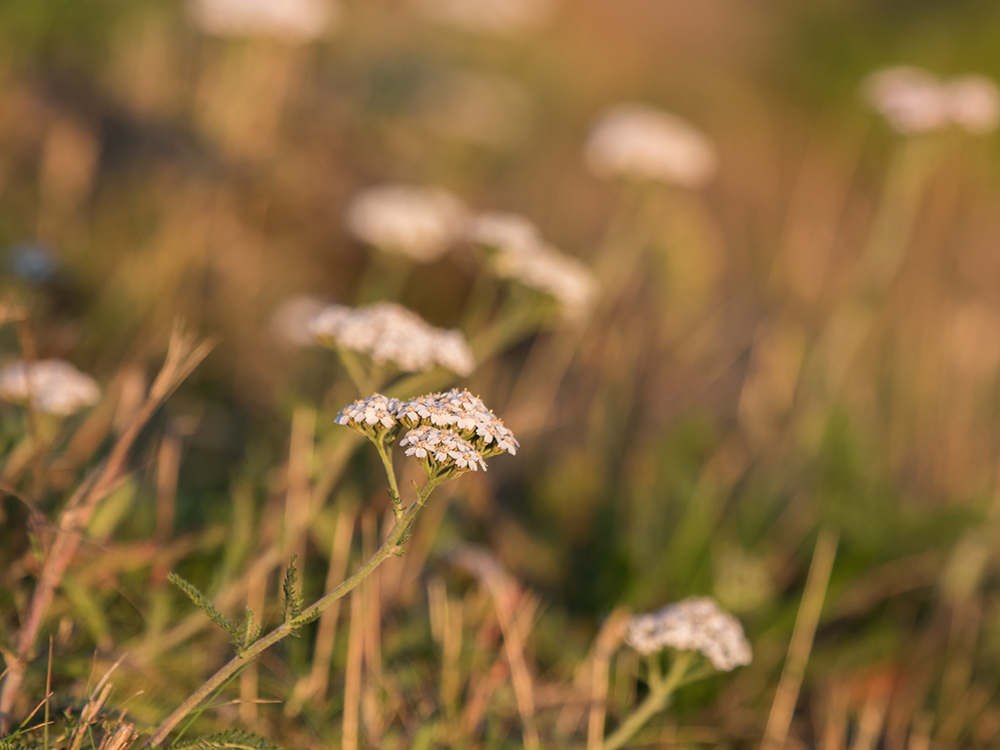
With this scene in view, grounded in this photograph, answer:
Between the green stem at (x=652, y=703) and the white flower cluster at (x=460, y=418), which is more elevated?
the white flower cluster at (x=460, y=418)

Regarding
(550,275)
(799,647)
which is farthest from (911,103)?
(799,647)

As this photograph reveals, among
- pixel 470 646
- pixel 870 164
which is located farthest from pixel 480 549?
pixel 870 164

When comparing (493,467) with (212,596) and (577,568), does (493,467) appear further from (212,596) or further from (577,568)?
(212,596)

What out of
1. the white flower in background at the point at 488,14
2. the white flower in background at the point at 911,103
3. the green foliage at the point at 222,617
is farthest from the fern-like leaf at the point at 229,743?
the white flower in background at the point at 488,14

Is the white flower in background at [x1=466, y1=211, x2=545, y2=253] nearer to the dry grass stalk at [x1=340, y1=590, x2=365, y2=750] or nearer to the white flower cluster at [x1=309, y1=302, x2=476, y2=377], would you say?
the white flower cluster at [x1=309, y1=302, x2=476, y2=377]

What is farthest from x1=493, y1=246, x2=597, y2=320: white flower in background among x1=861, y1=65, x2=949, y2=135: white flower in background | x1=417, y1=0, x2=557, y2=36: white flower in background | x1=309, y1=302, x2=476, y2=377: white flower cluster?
x1=417, y1=0, x2=557, y2=36: white flower in background

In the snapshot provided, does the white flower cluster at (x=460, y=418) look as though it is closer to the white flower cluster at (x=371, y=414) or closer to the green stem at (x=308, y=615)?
the white flower cluster at (x=371, y=414)
